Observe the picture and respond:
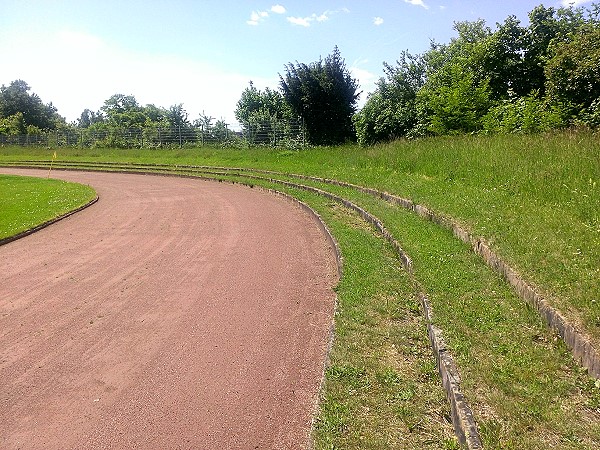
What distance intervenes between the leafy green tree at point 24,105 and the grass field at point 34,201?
5984 cm

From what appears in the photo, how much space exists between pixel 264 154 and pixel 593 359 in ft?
95.8

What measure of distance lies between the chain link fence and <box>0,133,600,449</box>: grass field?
24.8 meters

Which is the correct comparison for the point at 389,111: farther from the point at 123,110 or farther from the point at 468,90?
the point at 123,110

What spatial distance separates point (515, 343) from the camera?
4.24m

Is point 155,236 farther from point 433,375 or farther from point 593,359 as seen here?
point 593,359

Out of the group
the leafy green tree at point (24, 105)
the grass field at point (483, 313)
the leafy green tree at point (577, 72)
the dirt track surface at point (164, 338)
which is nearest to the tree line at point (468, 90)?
the leafy green tree at point (577, 72)

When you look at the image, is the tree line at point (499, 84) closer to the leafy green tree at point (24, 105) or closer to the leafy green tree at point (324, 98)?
the leafy green tree at point (324, 98)

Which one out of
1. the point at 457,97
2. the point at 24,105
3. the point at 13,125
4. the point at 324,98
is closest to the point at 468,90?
the point at 457,97

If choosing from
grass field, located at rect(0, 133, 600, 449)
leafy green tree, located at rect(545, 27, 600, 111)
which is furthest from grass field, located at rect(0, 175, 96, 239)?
leafy green tree, located at rect(545, 27, 600, 111)

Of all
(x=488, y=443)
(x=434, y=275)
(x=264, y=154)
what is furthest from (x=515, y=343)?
(x=264, y=154)

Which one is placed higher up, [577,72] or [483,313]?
[577,72]

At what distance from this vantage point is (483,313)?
4.91 metres

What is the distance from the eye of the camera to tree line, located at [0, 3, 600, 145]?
64.8ft

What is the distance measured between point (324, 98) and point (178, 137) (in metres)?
14.6
